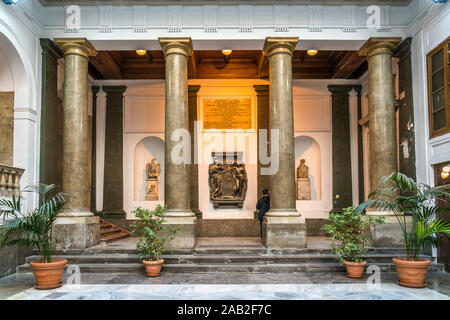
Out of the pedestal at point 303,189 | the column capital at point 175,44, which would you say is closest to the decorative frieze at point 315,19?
the column capital at point 175,44

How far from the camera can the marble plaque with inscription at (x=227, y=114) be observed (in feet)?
50.1

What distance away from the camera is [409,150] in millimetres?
11031

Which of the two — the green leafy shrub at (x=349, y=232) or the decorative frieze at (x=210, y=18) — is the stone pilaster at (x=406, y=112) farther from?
the decorative frieze at (x=210, y=18)

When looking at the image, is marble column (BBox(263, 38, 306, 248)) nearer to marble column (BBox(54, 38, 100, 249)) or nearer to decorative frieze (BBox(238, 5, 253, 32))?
decorative frieze (BBox(238, 5, 253, 32))

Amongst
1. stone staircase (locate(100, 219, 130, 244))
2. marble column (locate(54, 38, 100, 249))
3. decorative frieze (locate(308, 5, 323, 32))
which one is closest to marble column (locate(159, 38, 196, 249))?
marble column (locate(54, 38, 100, 249))

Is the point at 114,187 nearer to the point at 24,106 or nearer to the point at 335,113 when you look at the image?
the point at 24,106

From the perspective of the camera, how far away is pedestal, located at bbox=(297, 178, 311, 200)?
50.2ft

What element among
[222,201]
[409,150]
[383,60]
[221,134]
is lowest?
[222,201]

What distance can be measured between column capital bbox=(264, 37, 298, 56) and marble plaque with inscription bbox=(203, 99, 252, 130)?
14.4 ft

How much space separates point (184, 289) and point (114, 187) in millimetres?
8394

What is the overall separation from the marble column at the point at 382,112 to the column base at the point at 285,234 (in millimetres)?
2530

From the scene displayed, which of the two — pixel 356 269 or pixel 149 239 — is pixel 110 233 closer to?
pixel 149 239
